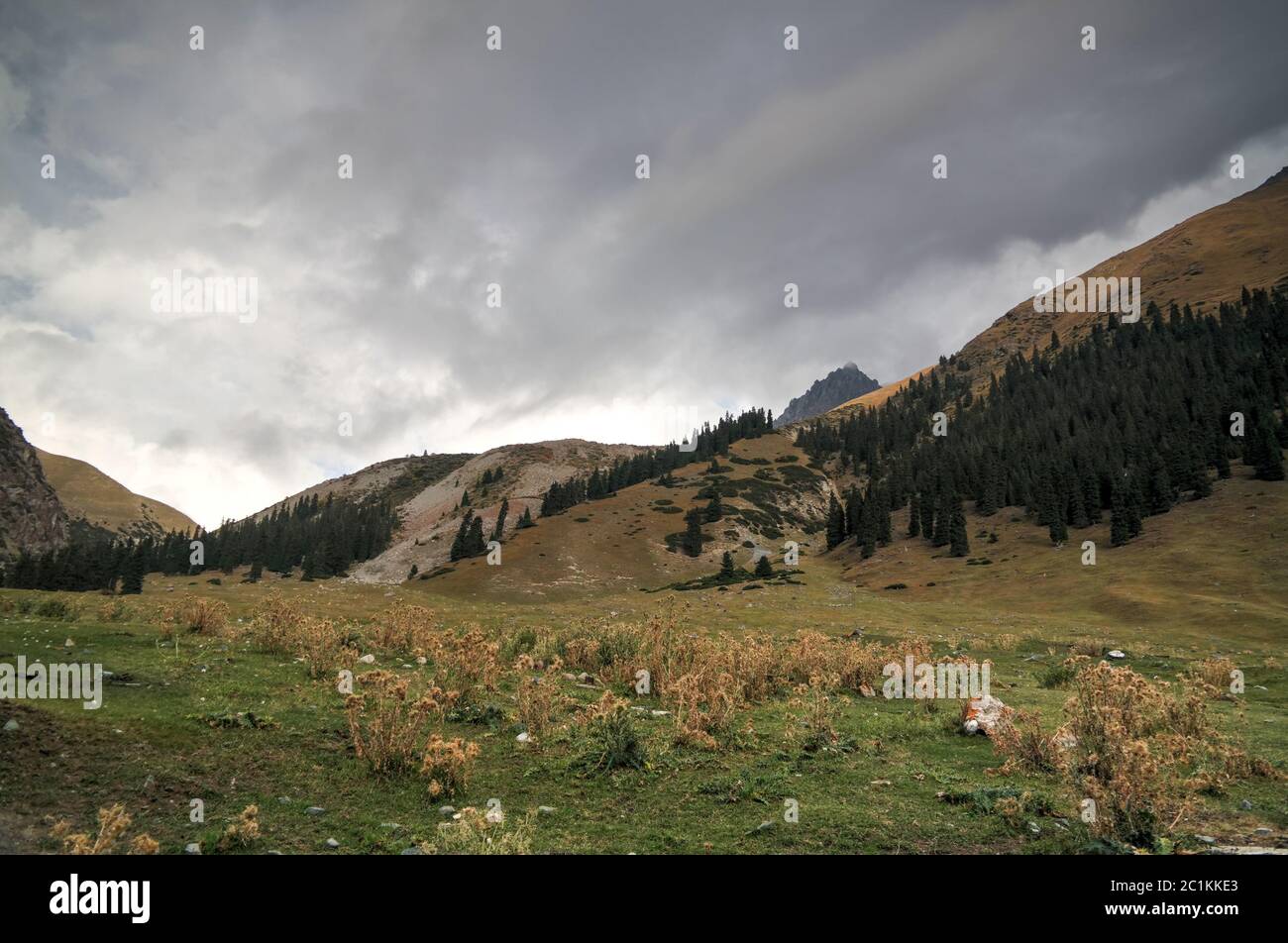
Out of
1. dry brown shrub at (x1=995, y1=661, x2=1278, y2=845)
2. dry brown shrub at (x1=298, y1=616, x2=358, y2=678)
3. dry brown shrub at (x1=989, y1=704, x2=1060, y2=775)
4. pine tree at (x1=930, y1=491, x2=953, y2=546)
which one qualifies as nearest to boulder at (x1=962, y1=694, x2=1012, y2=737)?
dry brown shrub at (x1=995, y1=661, x2=1278, y2=845)

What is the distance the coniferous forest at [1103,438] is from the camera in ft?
272

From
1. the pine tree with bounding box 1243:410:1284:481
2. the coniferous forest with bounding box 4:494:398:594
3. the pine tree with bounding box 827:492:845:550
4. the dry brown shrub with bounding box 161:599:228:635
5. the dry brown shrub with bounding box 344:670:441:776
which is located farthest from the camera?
the pine tree with bounding box 827:492:845:550

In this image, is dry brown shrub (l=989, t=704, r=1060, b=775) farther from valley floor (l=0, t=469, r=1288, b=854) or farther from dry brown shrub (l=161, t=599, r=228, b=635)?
dry brown shrub (l=161, t=599, r=228, b=635)

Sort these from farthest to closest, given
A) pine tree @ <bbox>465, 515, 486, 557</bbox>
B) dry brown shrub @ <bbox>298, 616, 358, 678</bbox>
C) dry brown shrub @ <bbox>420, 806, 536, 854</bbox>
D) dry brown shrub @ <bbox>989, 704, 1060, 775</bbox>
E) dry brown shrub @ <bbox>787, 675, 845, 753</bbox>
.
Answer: pine tree @ <bbox>465, 515, 486, 557</bbox> → dry brown shrub @ <bbox>298, 616, 358, 678</bbox> → dry brown shrub @ <bbox>787, 675, 845, 753</bbox> → dry brown shrub @ <bbox>989, 704, 1060, 775</bbox> → dry brown shrub @ <bbox>420, 806, 536, 854</bbox>

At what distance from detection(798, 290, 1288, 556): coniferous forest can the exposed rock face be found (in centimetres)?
21754

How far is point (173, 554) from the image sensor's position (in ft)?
532

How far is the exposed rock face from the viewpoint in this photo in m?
166

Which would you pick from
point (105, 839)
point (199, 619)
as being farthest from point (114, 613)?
point (105, 839)

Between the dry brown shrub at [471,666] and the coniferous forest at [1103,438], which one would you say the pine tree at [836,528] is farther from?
the dry brown shrub at [471,666]

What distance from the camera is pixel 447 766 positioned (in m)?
8.41

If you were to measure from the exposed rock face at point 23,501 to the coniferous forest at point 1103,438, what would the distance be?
714 feet
